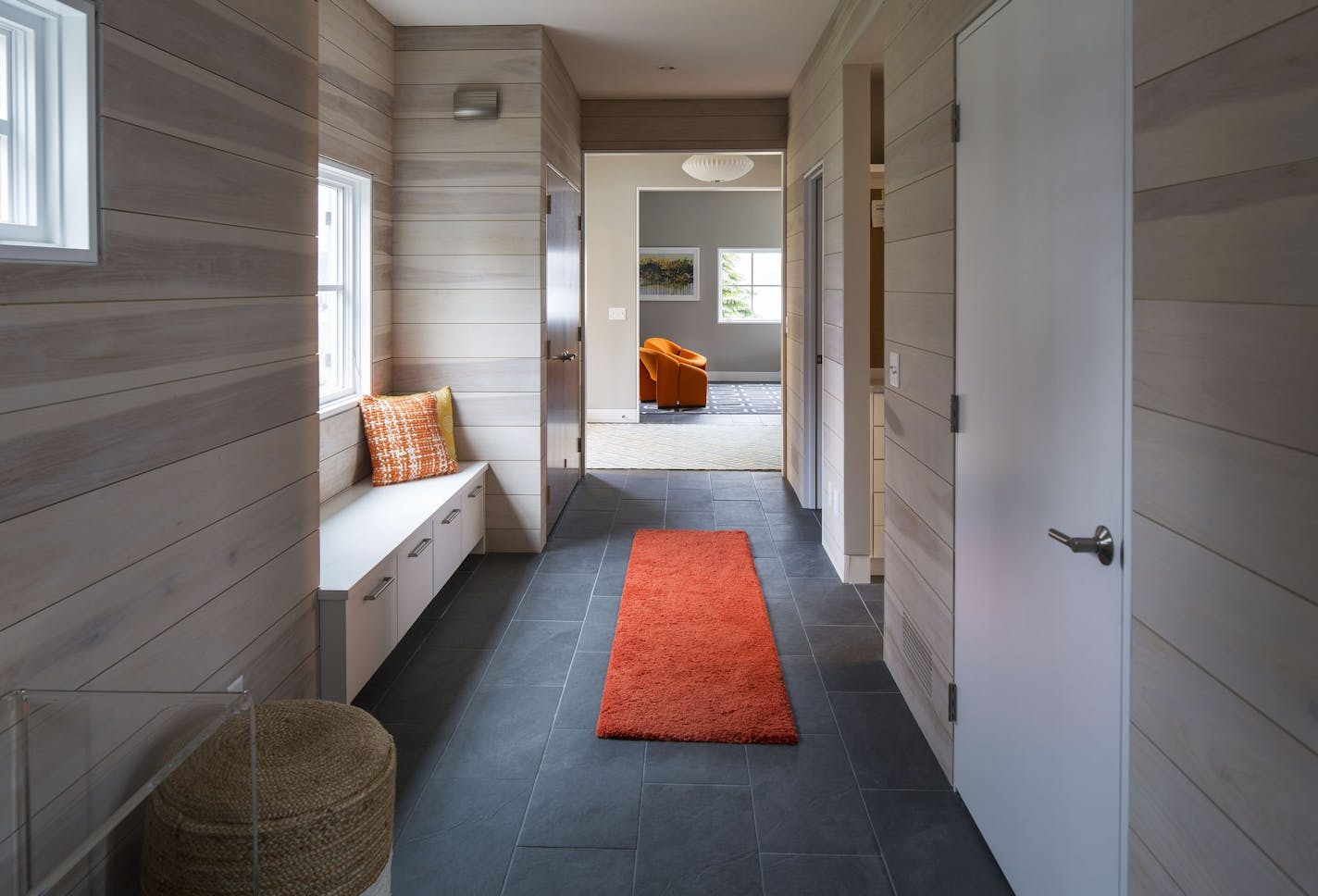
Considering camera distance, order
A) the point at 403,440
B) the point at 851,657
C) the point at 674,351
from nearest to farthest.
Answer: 1. the point at 851,657
2. the point at 403,440
3. the point at 674,351

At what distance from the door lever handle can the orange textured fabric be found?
1404mm

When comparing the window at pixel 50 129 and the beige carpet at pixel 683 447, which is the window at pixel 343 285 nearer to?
the window at pixel 50 129

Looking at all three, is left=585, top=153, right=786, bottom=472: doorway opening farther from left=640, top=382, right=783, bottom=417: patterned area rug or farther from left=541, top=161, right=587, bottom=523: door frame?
left=541, top=161, right=587, bottom=523: door frame

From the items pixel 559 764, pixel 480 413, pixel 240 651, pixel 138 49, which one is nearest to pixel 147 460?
pixel 240 651

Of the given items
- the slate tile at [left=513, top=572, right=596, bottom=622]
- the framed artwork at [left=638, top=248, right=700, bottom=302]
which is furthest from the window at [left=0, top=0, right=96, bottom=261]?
Answer: the framed artwork at [left=638, top=248, right=700, bottom=302]

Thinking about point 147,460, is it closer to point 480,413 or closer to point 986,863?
point 986,863

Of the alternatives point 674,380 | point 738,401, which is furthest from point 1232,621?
point 738,401

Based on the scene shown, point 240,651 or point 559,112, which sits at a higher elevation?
point 559,112

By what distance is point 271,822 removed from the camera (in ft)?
5.54

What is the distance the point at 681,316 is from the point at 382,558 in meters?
11.0

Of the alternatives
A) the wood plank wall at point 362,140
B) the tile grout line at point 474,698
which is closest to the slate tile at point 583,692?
the tile grout line at point 474,698

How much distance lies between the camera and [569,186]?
5.93 meters

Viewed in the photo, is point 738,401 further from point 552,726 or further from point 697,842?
point 697,842

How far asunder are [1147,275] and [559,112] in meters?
4.55
